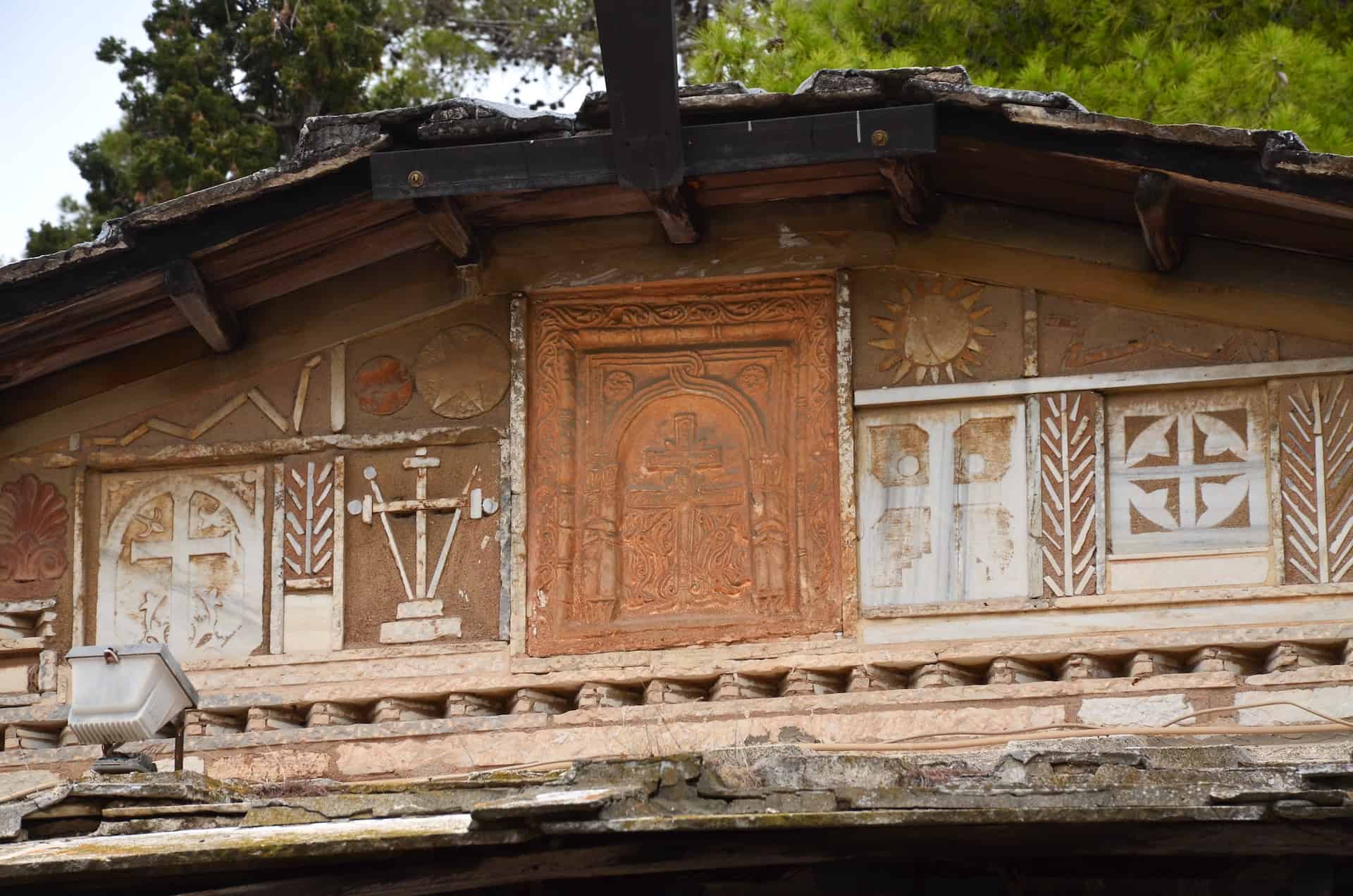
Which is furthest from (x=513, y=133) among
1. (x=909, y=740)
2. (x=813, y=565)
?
(x=909, y=740)

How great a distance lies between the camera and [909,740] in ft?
32.6

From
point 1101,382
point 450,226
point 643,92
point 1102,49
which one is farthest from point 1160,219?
point 1102,49

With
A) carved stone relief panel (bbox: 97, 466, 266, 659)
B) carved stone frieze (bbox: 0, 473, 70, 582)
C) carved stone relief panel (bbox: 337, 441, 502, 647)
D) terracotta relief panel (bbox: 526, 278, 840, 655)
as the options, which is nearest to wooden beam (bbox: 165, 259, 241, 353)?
carved stone relief panel (bbox: 97, 466, 266, 659)

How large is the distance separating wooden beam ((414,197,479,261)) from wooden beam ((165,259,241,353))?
106 cm

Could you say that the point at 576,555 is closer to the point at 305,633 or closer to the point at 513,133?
the point at 305,633

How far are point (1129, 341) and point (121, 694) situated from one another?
4.71 m

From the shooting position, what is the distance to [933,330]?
1080 centimetres

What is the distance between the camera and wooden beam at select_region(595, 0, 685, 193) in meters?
9.48

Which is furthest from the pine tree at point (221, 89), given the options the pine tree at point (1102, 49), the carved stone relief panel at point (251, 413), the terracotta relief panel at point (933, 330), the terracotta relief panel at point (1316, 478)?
the terracotta relief panel at point (1316, 478)

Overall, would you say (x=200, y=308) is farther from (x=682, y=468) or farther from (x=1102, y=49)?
(x=1102, y=49)

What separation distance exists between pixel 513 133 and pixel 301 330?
1.72 metres

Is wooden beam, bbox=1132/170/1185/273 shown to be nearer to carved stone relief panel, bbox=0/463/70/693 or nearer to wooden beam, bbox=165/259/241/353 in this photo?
wooden beam, bbox=165/259/241/353

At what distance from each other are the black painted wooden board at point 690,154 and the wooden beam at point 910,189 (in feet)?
1.04

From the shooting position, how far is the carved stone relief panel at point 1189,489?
10266mm
